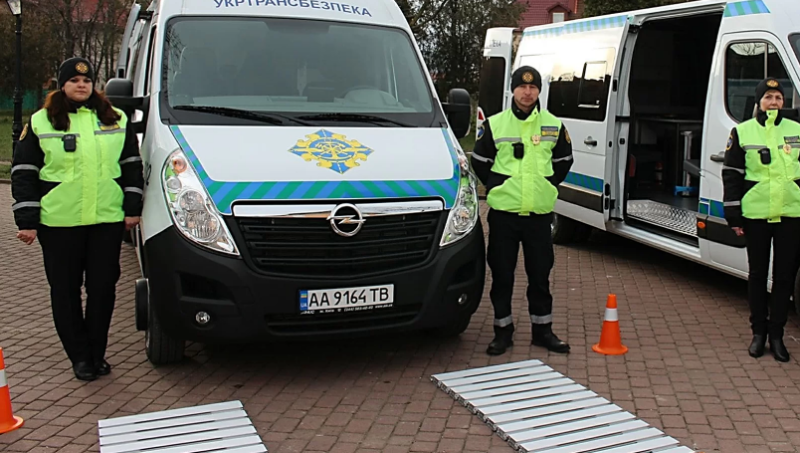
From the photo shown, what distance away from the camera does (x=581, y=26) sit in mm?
8773

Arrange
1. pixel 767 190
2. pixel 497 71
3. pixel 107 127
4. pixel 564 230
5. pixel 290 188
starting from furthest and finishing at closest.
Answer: pixel 497 71 < pixel 564 230 < pixel 767 190 < pixel 107 127 < pixel 290 188

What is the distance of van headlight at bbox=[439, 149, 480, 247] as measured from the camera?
4938mm

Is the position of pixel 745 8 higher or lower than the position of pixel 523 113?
higher

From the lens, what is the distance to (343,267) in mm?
4680

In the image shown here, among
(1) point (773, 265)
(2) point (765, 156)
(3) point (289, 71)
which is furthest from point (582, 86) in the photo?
(3) point (289, 71)

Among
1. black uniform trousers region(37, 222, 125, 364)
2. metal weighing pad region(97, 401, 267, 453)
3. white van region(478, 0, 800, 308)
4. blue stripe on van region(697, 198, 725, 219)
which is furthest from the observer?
blue stripe on van region(697, 198, 725, 219)

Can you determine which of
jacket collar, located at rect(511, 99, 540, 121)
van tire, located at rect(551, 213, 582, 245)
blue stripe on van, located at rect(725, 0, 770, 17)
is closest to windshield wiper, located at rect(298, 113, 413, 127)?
jacket collar, located at rect(511, 99, 540, 121)

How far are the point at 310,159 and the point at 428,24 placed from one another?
19494 millimetres

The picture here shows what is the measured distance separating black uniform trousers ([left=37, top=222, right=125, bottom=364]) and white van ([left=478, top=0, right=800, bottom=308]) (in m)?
4.51

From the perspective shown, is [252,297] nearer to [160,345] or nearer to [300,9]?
[160,345]

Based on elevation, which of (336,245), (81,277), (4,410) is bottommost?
(4,410)

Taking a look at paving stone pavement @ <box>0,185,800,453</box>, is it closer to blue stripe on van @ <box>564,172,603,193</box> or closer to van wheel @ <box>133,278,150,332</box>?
van wheel @ <box>133,278,150,332</box>

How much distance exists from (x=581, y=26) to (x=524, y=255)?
13.6ft

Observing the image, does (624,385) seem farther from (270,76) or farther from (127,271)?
(127,271)
